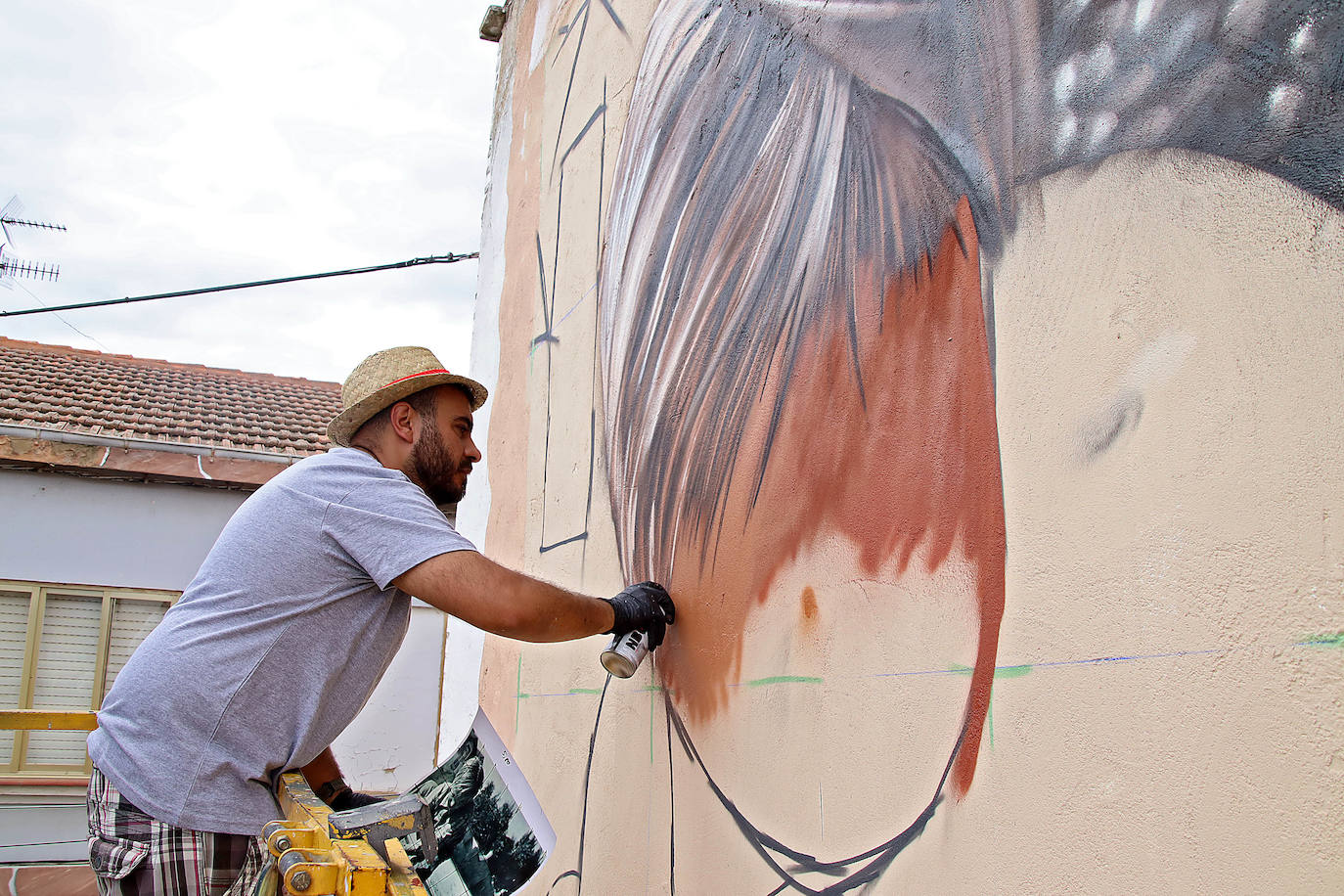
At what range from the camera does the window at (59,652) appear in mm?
8117

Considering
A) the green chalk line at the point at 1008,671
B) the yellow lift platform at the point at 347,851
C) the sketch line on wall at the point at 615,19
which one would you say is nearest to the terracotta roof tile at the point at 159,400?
the sketch line on wall at the point at 615,19

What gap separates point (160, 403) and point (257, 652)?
30.8ft

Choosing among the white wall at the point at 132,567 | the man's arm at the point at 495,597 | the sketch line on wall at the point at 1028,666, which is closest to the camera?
the sketch line on wall at the point at 1028,666

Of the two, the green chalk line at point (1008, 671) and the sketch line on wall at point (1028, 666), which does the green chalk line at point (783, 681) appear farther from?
the green chalk line at point (1008, 671)

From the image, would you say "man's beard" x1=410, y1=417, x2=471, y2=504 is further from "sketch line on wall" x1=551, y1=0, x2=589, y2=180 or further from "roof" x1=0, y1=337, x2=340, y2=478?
"roof" x1=0, y1=337, x2=340, y2=478

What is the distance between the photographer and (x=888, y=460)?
1.30 meters

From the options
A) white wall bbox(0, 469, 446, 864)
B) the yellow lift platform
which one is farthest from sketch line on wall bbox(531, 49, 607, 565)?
white wall bbox(0, 469, 446, 864)

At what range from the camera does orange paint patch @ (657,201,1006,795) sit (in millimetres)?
1143

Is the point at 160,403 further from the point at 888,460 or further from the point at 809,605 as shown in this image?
the point at 888,460

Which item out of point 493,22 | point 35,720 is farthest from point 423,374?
point 493,22

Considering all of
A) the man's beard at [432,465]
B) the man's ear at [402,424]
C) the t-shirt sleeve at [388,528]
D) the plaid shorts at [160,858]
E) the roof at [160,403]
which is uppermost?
the roof at [160,403]

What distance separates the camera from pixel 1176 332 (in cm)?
93

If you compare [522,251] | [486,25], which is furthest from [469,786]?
[486,25]

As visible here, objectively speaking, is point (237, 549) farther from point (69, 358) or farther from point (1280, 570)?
point (69, 358)
